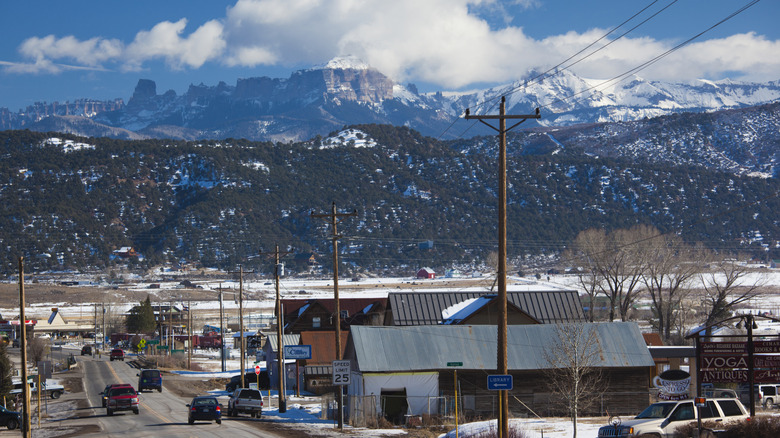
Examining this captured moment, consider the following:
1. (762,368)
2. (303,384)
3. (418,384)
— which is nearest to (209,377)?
(303,384)

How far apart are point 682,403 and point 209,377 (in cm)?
5879

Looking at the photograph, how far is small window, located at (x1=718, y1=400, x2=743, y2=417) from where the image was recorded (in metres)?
29.6

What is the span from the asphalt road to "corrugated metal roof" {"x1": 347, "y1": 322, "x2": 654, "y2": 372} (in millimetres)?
7028

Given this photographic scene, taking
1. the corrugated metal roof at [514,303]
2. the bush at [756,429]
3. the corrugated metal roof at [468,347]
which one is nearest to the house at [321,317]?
the corrugated metal roof at [514,303]

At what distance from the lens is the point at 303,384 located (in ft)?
214

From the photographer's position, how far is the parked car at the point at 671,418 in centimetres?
2828

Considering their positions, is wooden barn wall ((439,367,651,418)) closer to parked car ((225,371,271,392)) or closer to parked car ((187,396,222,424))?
parked car ((187,396,222,424))

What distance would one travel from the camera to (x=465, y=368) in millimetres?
43281

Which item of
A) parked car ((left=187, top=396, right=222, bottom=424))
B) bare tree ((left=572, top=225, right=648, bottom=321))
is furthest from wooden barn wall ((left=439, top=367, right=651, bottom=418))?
bare tree ((left=572, top=225, right=648, bottom=321))

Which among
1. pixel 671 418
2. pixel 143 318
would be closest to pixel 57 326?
pixel 143 318

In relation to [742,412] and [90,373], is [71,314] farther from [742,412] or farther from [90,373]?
[742,412]

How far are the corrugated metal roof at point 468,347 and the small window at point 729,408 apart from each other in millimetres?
13573

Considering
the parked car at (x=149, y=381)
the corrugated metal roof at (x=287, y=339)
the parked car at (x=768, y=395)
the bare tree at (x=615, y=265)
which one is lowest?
the parked car at (x=149, y=381)

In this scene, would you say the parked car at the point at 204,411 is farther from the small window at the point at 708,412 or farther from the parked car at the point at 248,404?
the small window at the point at 708,412
